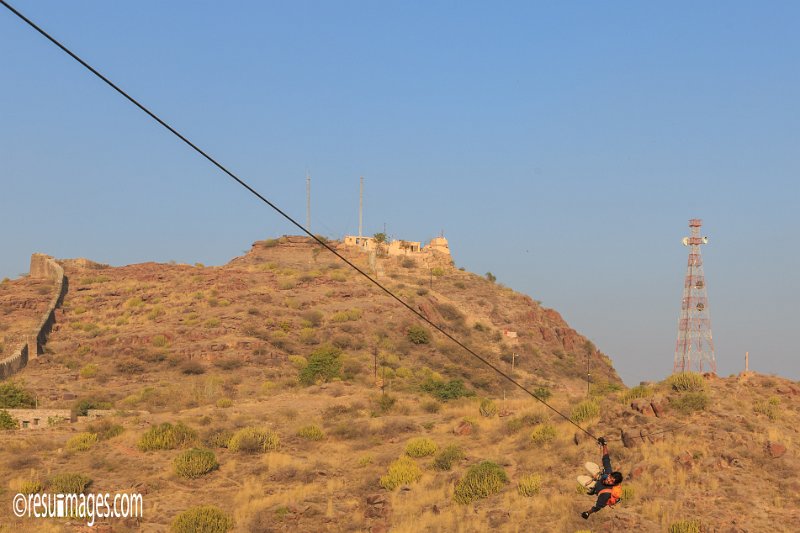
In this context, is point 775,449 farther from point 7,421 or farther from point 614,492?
point 7,421

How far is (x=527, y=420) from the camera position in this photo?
3819 cm

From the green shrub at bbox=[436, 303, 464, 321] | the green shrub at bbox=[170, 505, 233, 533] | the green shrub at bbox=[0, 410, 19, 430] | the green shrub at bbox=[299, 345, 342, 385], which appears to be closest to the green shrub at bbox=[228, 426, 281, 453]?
the green shrub at bbox=[170, 505, 233, 533]

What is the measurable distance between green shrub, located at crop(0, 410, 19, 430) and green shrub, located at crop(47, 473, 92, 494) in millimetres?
11871

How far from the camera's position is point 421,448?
117ft

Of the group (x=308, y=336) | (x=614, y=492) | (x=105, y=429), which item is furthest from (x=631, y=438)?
(x=308, y=336)

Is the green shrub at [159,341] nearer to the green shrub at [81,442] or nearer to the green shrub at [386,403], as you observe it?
the green shrub at [386,403]

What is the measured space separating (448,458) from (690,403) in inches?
404

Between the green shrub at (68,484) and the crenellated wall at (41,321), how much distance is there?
27.2 m

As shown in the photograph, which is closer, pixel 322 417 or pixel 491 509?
pixel 491 509

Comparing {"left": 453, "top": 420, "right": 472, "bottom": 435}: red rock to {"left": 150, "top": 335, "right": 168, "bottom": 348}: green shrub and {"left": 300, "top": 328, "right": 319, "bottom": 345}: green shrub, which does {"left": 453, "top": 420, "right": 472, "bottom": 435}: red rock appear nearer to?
{"left": 300, "top": 328, "right": 319, "bottom": 345}: green shrub

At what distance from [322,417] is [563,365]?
39823 mm

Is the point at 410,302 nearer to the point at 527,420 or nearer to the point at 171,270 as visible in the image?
the point at 171,270

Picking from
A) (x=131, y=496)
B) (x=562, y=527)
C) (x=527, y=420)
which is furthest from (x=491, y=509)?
(x=131, y=496)

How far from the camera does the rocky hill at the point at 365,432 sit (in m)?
28.2
